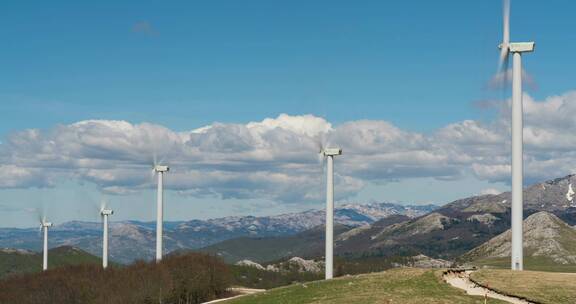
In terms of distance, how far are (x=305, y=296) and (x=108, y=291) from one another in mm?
106578

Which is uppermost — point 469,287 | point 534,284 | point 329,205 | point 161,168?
point 161,168

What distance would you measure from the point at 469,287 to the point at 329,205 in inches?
1929

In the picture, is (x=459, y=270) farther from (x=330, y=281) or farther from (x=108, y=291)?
(x=108, y=291)

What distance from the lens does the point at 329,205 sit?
5620 inches

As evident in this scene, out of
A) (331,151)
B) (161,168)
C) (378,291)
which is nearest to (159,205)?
(161,168)

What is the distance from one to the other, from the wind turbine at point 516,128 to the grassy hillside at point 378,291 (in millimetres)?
10851

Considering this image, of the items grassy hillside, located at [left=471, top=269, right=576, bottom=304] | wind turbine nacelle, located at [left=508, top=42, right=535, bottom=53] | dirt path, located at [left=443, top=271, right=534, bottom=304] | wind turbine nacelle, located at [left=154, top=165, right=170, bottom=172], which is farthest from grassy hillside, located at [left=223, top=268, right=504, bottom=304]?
wind turbine nacelle, located at [left=154, top=165, right=170, bottom=172]

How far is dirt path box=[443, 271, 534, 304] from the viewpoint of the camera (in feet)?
288

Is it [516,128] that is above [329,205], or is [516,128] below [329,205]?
above

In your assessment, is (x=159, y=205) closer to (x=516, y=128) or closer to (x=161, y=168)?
(x=161, y=168)

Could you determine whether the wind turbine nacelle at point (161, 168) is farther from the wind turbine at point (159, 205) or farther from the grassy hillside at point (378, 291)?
the grassy hillside at point (378, 291)

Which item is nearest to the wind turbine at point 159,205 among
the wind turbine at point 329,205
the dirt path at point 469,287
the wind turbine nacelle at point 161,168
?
the wind turbine nacelle at point 161,168

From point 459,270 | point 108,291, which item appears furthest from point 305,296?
point 108,291

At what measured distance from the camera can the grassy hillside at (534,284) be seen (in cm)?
8638
